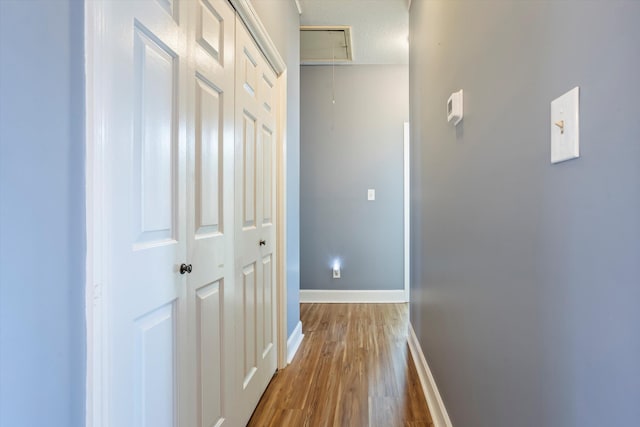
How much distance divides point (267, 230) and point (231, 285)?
632 mm

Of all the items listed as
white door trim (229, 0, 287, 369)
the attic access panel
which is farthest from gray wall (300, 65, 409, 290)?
white door trim (229, 0, 287, 369)

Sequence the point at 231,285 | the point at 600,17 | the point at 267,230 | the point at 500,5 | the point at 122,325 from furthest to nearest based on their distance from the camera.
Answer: the point at 267,230 → the point at 231,285 → the point at 500,5 → the point at 122,325 → the point at 600,17

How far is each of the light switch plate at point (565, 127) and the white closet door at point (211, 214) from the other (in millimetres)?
975

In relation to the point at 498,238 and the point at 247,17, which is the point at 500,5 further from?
the point at 247,17

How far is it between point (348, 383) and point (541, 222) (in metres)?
1.76

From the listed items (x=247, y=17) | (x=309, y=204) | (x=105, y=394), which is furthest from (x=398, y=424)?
(x=309, y=204)

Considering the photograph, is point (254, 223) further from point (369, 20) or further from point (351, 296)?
point (351, 296)

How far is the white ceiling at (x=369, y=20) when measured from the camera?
112 inches

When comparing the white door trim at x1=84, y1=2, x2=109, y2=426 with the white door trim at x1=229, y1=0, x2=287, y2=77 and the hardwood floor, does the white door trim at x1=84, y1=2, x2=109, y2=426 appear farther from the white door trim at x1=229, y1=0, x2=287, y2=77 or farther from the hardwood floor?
the hardwood floor

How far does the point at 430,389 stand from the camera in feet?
6.28

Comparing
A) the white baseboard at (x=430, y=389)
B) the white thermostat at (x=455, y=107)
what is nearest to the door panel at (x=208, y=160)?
the white thermostat at (x=455, y=107)

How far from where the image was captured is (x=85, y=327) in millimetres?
696

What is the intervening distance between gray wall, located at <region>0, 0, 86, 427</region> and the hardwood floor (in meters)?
1.35

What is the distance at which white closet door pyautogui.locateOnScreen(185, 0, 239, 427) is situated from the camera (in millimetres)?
1194
